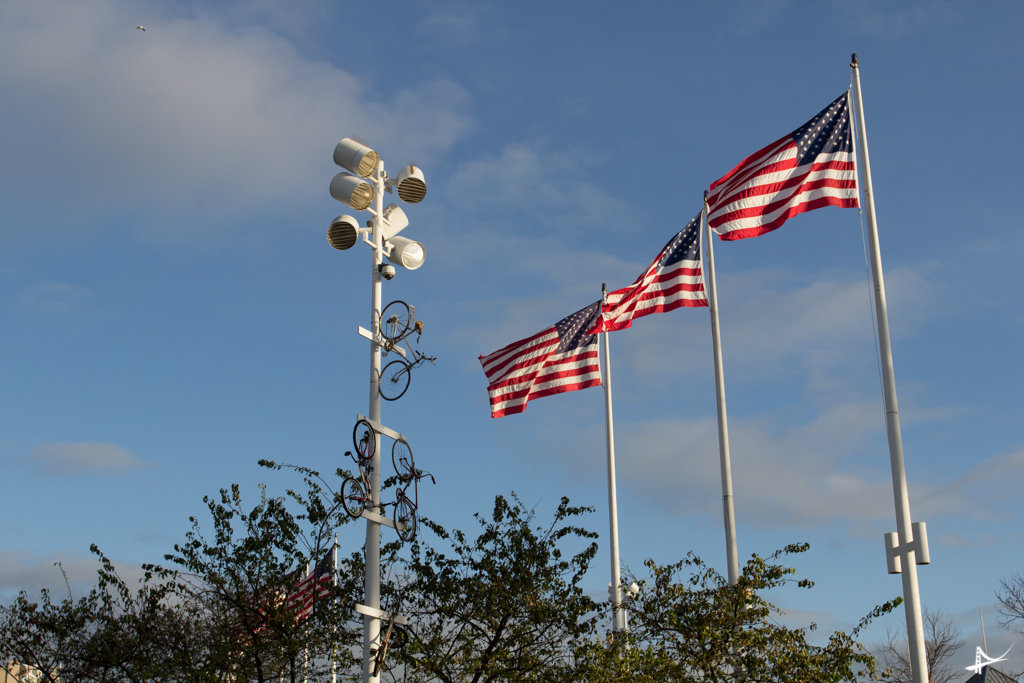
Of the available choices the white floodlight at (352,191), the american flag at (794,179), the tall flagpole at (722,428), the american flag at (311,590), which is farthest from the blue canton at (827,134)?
the american flag at (311,590)

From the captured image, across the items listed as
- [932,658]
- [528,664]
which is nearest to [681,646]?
[528,664]

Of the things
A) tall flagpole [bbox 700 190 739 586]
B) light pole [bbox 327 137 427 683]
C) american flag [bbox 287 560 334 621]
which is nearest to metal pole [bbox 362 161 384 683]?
light pole [bbox 327 137 427 683]

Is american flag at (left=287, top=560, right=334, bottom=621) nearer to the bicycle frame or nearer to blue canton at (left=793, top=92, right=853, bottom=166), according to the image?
the bicycle frame

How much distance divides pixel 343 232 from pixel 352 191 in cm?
74

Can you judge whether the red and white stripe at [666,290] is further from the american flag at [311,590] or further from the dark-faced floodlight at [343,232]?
the american flag at [311,590]

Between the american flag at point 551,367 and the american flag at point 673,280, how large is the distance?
2.33 m

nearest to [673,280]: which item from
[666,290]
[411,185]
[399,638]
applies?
[666,290]

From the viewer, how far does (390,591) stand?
17.4 m

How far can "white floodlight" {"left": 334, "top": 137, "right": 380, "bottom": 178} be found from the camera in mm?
16859

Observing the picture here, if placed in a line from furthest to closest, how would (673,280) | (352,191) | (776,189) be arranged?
(673,280)
(776,189)
(352,191)

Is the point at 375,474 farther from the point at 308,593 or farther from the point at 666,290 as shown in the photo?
the point at 666,290

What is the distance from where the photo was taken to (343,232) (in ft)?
54.5

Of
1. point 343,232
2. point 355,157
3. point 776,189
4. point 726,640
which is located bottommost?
point 726,640

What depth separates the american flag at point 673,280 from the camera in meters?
20.1
